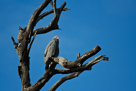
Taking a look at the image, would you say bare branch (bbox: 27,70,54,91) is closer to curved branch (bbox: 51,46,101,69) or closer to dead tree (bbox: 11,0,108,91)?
dead tree (bbox: 11,0,108,91)

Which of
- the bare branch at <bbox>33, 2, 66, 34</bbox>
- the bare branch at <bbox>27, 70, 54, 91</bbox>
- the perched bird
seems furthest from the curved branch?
the perched bird

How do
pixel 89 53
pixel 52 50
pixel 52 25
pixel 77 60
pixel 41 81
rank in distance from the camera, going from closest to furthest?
1. pixel 89 53
2. pixel 77 60
3. pixel 41 81
4. pixel 52 25
5. pixel 52 50

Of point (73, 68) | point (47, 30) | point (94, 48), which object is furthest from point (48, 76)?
point (47, 30)

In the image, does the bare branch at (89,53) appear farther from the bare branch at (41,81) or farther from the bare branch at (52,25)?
the bare branch at (52,25)

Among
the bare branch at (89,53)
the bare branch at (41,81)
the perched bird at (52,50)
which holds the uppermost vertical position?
the perched bird at (52,50)

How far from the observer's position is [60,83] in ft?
19.2

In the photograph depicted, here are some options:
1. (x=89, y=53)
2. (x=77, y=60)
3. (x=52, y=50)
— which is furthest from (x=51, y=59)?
(x=52, y=50)

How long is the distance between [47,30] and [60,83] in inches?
74.9

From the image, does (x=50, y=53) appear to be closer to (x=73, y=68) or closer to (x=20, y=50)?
(x=20, y=50)

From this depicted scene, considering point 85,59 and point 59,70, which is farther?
point 59,70

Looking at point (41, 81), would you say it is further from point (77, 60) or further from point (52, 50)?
point (52, 50)

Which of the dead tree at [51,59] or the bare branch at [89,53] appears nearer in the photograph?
the bare branch at [89,53]

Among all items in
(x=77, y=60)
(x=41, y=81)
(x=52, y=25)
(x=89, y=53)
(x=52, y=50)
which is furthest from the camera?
(x=52, y=50)

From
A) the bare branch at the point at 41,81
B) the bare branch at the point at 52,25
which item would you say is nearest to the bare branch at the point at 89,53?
the bare branch at the point at 41,81
